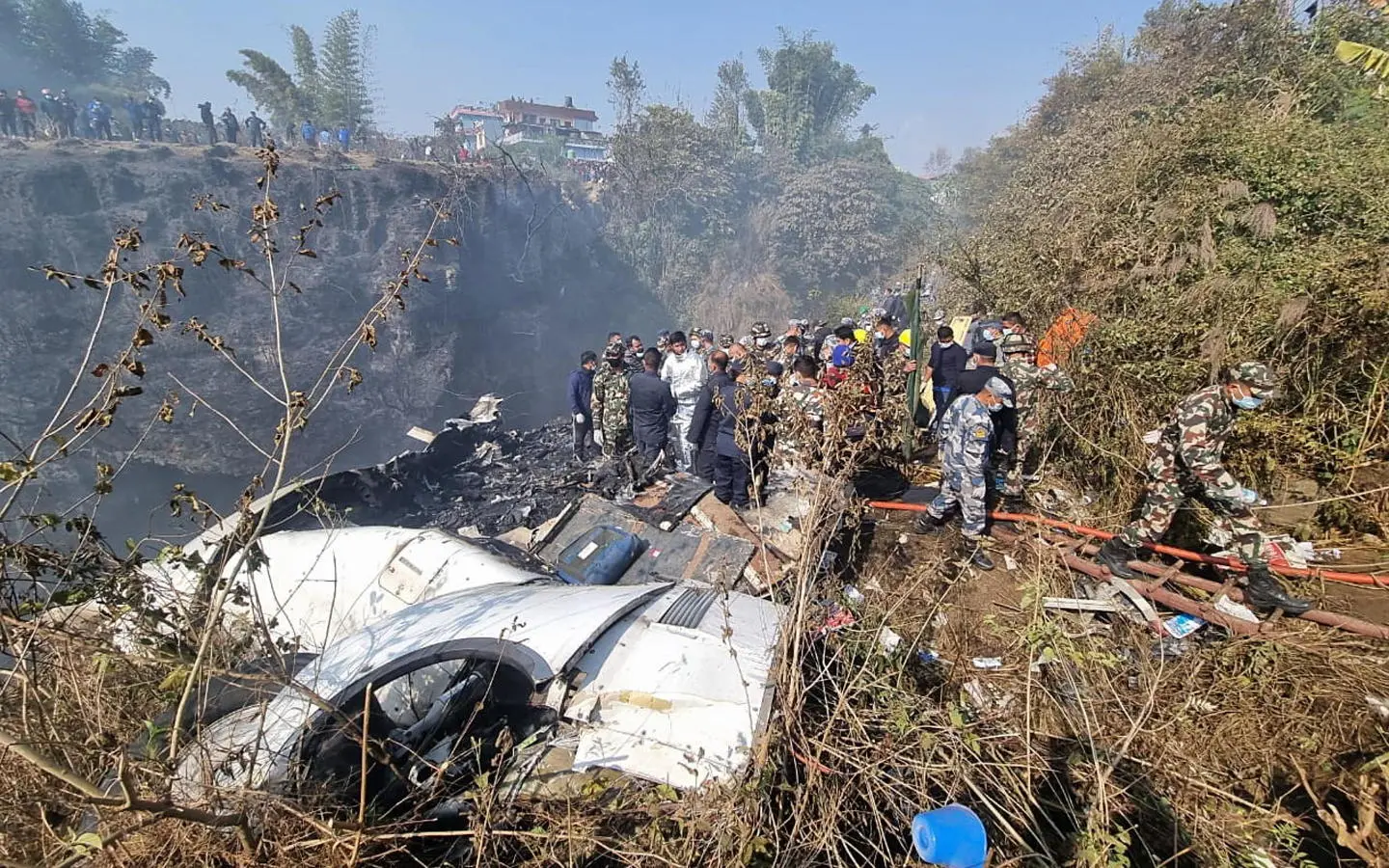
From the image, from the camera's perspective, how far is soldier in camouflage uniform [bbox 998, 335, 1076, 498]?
524 centimetres

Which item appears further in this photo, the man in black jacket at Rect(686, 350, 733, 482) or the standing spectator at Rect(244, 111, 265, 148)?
the standing spectator at Rect(244, 111, 265, 148)

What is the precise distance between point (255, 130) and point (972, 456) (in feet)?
77.3

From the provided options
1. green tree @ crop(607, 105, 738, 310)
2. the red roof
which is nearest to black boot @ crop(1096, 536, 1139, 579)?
green tree @ crop(607, 105, 738, 310)

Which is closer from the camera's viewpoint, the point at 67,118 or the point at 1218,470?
the point at 1218,470

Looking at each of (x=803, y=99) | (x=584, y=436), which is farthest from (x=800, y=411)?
(x=803, y=99)

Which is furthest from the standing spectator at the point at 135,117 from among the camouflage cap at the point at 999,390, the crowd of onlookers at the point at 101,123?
the camouflage cap at the point at 999,390

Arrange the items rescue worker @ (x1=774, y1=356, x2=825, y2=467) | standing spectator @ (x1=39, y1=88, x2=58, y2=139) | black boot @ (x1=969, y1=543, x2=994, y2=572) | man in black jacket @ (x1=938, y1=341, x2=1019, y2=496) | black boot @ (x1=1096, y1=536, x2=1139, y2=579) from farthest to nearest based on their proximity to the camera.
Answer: standing spectator @ (x1=39, y1=88, x2=58, y2=139), man in black jacket @ (x1=938, y1=341, x2=1019, y2=496), black boot @ (x1=969, y1=543, x2=994, y2=572), rescue worker @ (x1=774, y1=356, x2=825, y2=467), black boot @ (x1=1096, y1=536, x2=1139, y2=579)

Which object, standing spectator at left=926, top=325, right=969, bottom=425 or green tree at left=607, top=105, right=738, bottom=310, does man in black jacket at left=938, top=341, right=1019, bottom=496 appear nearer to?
standing spectator at left=926, top=325, right=969, bottom=425

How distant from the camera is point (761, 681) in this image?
8.00 feet

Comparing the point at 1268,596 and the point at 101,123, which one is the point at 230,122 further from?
the point at 1268,596

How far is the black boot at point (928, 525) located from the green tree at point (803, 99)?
31745 millimetres

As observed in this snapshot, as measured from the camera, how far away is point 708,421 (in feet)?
18.8

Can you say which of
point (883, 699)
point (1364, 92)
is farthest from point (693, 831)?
point (1364, 92)

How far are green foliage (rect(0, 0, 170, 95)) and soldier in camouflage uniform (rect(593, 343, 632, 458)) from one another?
1347 inches
